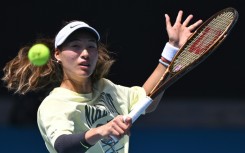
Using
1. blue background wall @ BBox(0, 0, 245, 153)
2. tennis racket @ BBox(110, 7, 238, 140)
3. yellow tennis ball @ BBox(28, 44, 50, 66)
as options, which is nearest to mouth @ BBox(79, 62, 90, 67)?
yellow tennis ball @ BBox(28, 44, 50, 66)

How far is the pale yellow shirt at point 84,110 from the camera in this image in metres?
4.75

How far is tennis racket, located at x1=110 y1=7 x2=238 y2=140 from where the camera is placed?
500cm

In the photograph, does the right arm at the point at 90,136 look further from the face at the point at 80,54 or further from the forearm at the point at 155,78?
the forearm at the point at 155,78

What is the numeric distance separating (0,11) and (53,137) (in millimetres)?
6624

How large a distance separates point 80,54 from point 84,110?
333mm

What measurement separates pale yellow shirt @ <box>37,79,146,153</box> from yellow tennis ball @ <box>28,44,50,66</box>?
0.73 ft

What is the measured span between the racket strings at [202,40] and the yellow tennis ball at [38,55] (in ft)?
2.59

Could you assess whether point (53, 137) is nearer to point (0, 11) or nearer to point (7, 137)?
point (7, 137)

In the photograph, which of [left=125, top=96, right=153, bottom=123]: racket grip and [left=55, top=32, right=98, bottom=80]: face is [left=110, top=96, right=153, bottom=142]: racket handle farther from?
[left=55, top=32, right=98, bottom=80]: face

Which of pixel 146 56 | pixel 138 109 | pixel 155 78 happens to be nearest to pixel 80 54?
pixel 138 109

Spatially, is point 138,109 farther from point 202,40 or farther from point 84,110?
point 202,40

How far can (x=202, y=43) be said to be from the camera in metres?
5.16

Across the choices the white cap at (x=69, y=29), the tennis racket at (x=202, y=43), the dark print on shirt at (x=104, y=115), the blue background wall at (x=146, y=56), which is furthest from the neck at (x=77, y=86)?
the blue background wall at (x=146, y=56)

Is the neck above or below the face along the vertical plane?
below
